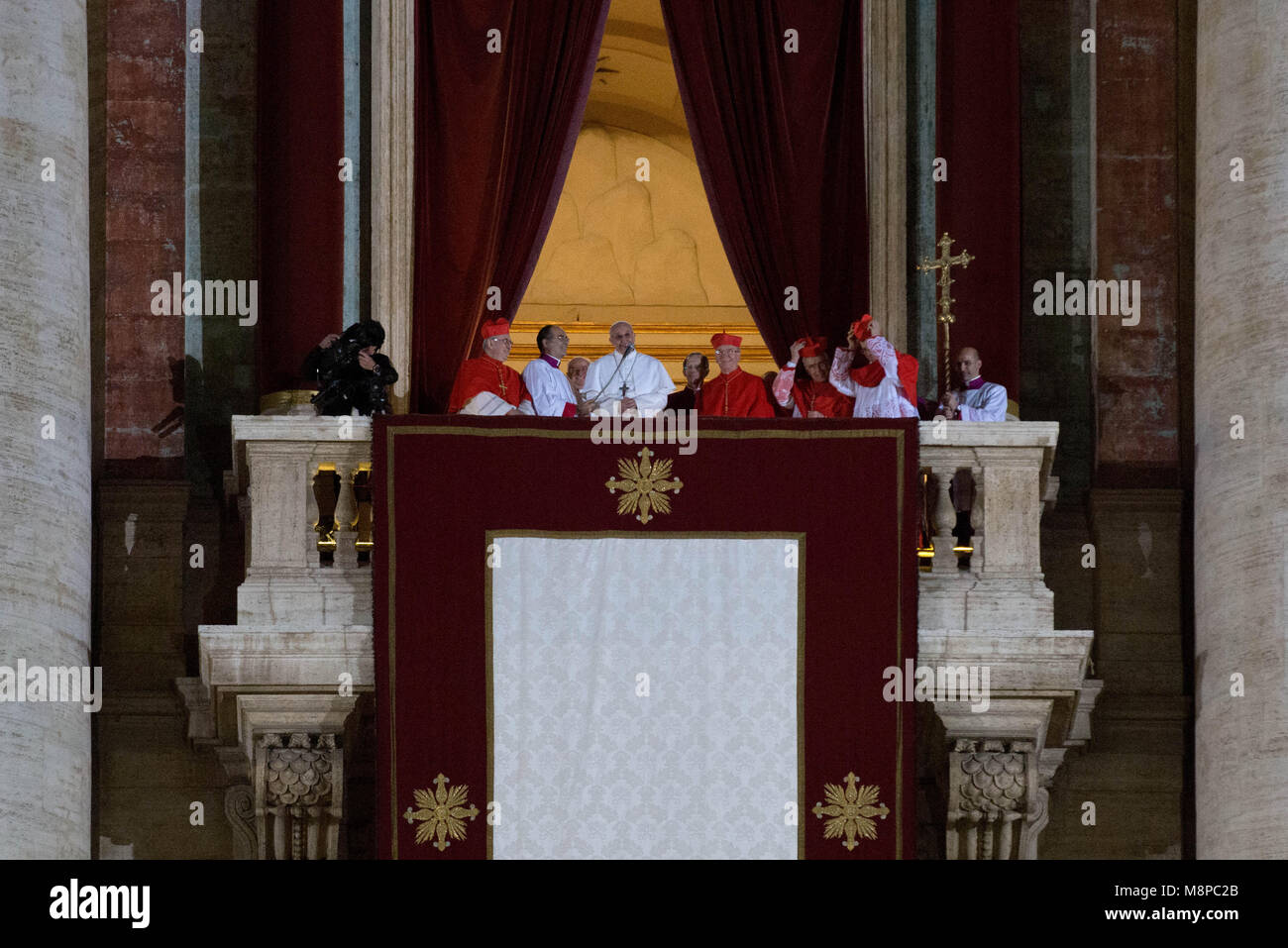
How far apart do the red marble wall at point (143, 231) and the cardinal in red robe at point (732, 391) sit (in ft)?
10.0

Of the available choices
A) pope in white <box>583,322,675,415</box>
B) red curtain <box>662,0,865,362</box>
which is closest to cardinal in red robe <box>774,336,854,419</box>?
red curtain <box>662,0,865,362</box>

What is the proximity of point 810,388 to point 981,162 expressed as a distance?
5.66 feet

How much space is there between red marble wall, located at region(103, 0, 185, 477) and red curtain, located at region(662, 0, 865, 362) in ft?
9.72

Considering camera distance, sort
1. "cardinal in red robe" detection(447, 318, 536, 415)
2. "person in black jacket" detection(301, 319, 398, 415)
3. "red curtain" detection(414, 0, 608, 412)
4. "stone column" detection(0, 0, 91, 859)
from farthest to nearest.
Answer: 1. "red curtain" detection(414, 0, 608, 412)
2. "cardinal in red robe" detection(447, 318, 536, 415)
3. "person in black jacket" detection(301, 319, 398, 415)
4. "stone column" detection(0, 0, 91, 859)

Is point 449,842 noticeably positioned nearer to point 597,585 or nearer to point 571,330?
point 597,585

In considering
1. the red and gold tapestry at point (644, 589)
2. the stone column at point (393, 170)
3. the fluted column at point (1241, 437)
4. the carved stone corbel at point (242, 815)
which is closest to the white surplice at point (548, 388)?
the stone column at point (393, 170)

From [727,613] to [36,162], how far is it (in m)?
4.27

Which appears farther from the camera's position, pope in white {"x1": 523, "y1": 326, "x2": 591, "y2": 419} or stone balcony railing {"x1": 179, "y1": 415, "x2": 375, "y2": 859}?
pope in white {"x1": 523, "y1": 326, "x2": 591, "y2": 419}

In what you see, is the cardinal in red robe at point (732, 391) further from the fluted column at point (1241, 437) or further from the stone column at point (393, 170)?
the fluted column at point (1241, 437)

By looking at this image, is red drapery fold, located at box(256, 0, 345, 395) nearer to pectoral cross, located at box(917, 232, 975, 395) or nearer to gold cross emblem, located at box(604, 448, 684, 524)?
gold cross emblem, located at box(604, 448, 684, 524)

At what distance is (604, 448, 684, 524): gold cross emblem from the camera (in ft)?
50.6

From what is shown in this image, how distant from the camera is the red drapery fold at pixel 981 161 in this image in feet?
55.8

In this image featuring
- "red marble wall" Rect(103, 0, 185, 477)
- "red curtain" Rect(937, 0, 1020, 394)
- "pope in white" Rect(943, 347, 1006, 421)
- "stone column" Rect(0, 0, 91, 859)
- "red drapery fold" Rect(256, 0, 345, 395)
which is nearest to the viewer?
"stone column" Rect(0, 0, 91, 859)
